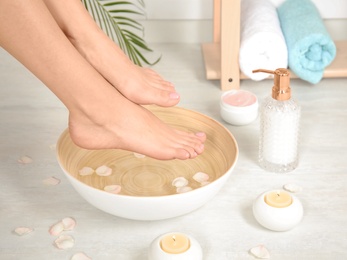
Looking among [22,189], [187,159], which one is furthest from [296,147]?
[22,189]

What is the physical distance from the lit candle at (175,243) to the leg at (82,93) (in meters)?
0.24

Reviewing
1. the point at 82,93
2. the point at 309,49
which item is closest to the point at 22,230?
the point at 82,93

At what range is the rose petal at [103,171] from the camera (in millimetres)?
1392

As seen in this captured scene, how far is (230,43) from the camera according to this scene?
5.79ft

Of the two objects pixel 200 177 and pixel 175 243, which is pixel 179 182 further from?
pixel 175 243

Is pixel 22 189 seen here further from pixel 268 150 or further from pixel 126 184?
pixel 268 150

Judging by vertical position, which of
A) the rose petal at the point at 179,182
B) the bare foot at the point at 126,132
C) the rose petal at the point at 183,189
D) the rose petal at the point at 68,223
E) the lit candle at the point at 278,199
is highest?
the bare foot at the point at 126,132

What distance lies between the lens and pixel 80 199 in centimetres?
137

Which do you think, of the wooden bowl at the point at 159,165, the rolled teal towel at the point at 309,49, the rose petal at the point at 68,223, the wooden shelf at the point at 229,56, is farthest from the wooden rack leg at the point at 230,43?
the rose petal at the point at 68,223

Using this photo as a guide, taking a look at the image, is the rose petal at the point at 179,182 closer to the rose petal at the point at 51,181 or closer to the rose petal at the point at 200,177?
the rose petal at the point at 200,177

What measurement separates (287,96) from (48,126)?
2.16 feet

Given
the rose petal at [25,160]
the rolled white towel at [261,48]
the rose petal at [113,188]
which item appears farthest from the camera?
the rolled white towel at [261,48]

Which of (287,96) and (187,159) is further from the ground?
(287,96)

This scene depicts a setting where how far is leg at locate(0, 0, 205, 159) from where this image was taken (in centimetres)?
113
